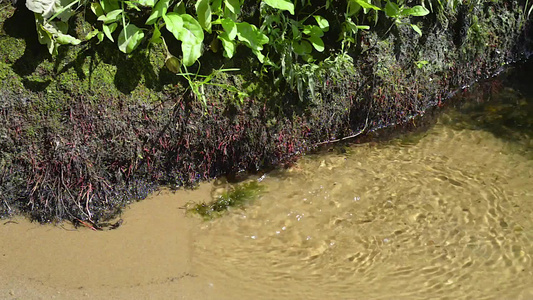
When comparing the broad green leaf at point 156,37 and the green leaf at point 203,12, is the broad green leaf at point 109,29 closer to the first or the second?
the broad green leaf at point 156,37

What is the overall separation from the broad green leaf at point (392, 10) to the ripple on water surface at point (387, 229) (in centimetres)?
94

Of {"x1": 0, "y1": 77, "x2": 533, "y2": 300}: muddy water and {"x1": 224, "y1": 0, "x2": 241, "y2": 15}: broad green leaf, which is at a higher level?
{"x1": 224, "y1": 0, "x2": 241, "y2": 15}: broad green leaf

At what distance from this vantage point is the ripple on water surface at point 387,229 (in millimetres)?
2990

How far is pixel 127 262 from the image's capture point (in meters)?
3.00

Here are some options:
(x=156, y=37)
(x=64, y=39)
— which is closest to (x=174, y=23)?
(x=156, y=37)

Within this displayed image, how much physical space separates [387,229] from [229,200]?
973 millimetres

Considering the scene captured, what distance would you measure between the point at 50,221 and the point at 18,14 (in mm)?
1164

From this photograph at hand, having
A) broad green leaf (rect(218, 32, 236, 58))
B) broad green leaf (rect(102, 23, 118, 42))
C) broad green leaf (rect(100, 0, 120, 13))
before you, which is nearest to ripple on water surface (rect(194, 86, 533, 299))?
broad green leaf (rect(218, 32, 236, 58))

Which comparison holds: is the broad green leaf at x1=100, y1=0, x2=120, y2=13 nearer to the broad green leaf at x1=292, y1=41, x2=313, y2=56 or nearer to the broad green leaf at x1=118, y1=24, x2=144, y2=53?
the broad green leaf at x1=118, y1=24, x2=144, y2=53

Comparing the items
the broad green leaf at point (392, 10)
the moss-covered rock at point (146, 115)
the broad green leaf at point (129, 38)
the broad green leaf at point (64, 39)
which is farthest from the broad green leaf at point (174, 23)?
the broad green leaf at point (392, 10)

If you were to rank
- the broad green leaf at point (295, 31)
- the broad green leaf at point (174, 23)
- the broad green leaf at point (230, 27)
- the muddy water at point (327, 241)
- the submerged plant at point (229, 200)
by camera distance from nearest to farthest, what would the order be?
the muddy water at point (327, 241)
the broad green leaf at point (174, 23)
the broad green leaf at point (230, 27)
the submerged plant at point (229, 200)
the broad green leaf at point (295, 31)

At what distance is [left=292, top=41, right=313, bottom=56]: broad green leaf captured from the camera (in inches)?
145

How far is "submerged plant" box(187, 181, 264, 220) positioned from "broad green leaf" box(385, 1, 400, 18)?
146 centimetres

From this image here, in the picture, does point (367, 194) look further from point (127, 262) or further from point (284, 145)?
point (127, 262)
